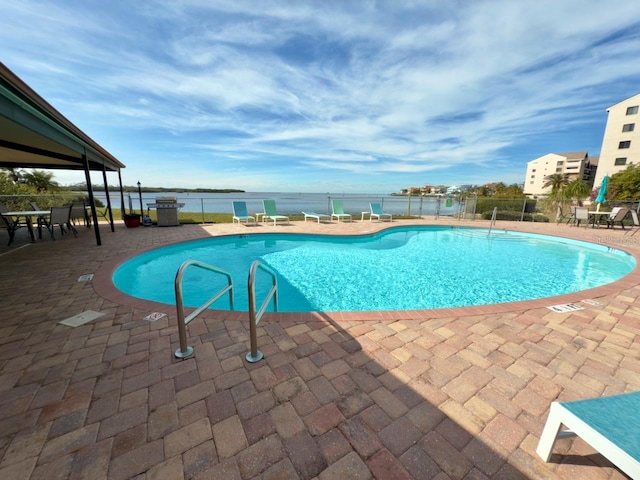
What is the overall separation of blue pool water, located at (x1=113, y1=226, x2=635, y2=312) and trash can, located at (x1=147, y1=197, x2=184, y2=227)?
10.1 feet

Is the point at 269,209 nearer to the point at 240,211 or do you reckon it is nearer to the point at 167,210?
the point at 240,211

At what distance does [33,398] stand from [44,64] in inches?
285

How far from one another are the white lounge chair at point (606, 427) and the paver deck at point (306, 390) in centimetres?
22

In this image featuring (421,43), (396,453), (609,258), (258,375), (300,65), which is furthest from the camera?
(300,65)

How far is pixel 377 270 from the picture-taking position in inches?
232

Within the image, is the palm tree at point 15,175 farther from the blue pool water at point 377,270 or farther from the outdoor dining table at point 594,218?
the outdoor dining table at point 594,218

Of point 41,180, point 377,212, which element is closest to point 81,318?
point 377,212

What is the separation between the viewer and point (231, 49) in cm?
777

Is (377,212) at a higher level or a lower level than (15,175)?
lower

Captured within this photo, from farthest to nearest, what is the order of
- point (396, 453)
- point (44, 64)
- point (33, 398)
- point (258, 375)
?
point (44, 64), point (258, 375), point (33, 398), point (396, 453)

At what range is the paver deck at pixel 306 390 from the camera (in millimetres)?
1319

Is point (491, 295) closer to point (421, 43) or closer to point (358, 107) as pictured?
point (421, 43)

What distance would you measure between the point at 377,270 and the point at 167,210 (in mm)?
8383

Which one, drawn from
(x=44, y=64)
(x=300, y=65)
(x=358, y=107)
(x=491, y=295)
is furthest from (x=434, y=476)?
(x=358, y=107)
